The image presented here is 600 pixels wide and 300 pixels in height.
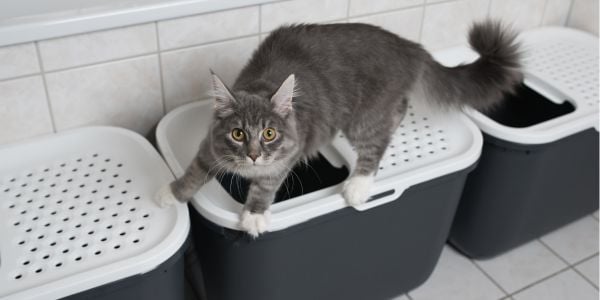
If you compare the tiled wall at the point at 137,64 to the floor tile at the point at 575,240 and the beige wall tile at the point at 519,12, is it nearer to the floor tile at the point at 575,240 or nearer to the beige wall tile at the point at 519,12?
the beige wall tile at the point at 519,12

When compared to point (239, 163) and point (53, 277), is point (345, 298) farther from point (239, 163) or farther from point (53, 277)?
point (53, 277)

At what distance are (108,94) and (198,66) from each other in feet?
0.74

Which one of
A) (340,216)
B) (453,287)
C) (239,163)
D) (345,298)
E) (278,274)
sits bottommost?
(453,287)

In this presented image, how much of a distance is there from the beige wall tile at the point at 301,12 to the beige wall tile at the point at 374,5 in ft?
0.09

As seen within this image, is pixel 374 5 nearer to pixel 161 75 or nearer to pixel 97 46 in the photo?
pixel 161 75

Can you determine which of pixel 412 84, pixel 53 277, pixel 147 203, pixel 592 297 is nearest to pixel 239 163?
pixel 147 203

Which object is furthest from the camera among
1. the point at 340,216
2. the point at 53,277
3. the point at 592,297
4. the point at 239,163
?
the point at 592,297

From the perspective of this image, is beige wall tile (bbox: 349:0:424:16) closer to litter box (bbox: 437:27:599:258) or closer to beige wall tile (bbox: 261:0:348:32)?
beige wall tile (bbox: 261:0:348:32)

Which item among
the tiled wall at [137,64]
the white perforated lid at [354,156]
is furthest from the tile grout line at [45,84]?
the white perforated lid at [354,156]

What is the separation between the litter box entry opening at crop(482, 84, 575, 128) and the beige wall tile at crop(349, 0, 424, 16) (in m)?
0.39

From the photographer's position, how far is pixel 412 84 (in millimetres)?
1408

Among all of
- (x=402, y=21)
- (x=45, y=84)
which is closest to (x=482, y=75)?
(x=402, y=21)

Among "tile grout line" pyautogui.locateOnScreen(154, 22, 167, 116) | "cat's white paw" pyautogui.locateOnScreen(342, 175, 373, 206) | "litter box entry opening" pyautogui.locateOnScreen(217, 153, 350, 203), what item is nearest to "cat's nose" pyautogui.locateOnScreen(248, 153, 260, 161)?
"cat's white paw" pyautogui.locateOnScreen(342, 175, 373, 206)

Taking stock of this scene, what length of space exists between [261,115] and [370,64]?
340 mm
